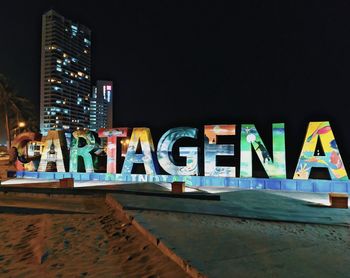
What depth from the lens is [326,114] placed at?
166ft

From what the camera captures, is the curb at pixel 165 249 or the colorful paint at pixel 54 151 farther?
the colorful paint at pixel 54 151

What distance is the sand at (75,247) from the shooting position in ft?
17.3

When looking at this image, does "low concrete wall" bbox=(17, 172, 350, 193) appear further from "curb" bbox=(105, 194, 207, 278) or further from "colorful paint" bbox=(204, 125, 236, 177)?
"curb" bbox=(105, 194, 207, 278)

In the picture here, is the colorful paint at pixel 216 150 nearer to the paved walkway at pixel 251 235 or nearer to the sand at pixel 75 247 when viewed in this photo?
the paved walkway at pixel 251 235

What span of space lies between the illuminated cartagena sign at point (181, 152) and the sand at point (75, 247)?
8.08 m

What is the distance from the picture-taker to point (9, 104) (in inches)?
1511

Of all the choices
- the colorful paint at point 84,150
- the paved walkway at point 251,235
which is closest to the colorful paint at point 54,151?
the colorful paint at point 84,150

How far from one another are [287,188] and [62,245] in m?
13.1

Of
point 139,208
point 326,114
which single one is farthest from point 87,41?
point 139,208

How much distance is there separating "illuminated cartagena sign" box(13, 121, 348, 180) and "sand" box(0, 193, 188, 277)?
8.08 meters

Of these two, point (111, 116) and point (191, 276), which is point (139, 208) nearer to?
point (191, 276)

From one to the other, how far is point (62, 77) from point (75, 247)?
14467 cm

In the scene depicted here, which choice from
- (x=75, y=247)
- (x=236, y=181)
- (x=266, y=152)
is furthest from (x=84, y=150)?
(x=75, y=247)

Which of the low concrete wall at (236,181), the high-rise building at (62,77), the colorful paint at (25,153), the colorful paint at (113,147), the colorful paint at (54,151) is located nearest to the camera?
the low concrete wall at (236,181)
